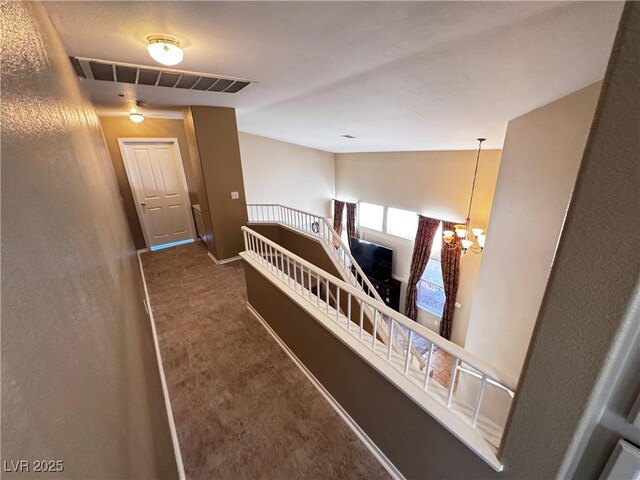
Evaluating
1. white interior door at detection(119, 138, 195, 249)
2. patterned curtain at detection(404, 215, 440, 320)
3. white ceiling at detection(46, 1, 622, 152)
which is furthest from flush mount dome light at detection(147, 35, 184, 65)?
patterned curtain at detection(404, 215, 440, 320)

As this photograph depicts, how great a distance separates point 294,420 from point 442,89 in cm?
290

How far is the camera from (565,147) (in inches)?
67.6

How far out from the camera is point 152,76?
91.7 inches

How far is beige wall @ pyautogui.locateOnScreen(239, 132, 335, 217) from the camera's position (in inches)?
242

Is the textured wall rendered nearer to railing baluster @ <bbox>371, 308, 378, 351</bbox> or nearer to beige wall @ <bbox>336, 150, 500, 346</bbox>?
railing baluster @ <bbox>371, 308, 378, 351</bbox>

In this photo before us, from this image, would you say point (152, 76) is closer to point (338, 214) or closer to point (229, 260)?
point (229, 260)

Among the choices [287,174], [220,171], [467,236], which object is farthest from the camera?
[287,174]

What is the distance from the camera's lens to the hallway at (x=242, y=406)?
1.61 meters

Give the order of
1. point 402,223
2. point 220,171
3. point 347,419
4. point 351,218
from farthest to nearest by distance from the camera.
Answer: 1. point 351,218
2. point 402,223
3. point 220,171
4. point 347,419

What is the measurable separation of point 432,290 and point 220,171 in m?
5.23

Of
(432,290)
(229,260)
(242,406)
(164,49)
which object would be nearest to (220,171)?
(229,260)

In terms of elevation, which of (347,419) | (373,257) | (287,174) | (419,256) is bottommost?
(373,257)

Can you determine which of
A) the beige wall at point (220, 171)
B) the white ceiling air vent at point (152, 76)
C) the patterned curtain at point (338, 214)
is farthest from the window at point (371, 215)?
the white ceiling air vent at point (152, 76)

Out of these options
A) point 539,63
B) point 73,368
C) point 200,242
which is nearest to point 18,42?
point 73,368
